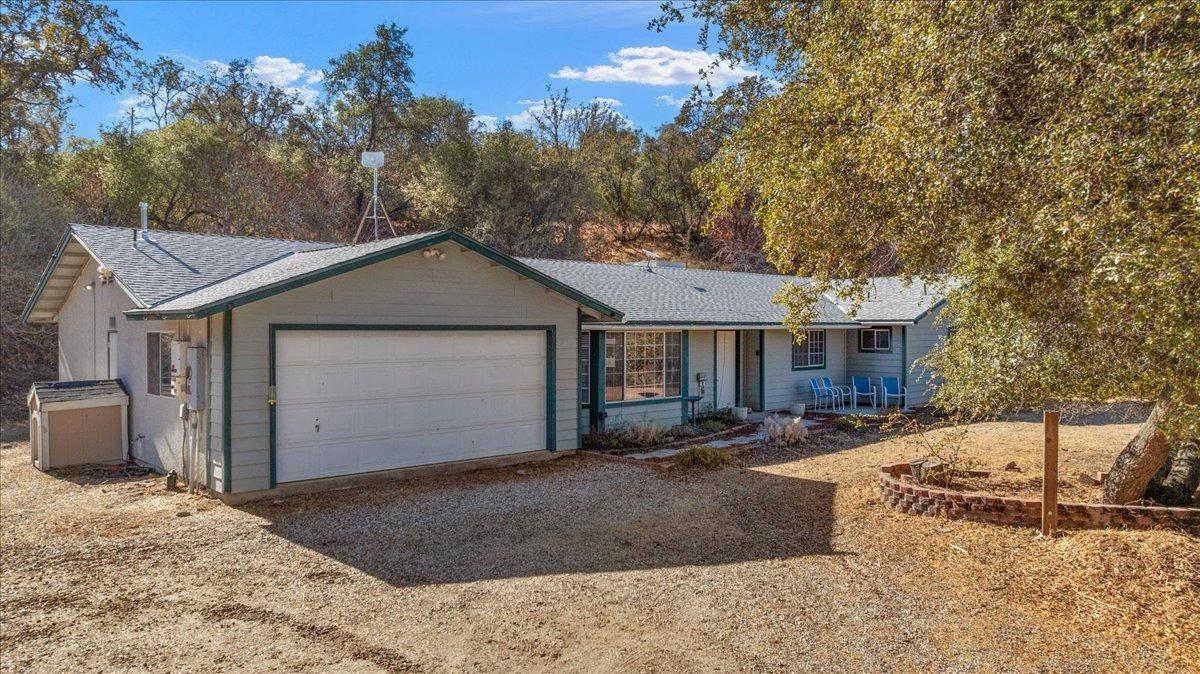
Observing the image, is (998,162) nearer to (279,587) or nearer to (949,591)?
(949,591)

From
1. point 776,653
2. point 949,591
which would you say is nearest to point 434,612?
point 776,653

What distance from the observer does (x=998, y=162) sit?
5539 millimetres

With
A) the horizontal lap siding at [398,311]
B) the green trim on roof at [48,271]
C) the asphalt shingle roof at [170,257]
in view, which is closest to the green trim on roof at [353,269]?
the horizontal lap siding at [398,311]

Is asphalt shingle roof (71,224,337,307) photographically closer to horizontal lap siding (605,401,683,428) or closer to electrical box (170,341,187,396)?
electrical box (170,341,187,396)

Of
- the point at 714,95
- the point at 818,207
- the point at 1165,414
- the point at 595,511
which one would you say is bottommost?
the point at 595,511

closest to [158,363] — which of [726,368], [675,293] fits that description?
[675,293]

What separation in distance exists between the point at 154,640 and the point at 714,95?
7.80 m

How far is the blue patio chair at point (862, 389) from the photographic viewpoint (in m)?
18.8

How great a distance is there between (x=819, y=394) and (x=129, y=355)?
48.2ft

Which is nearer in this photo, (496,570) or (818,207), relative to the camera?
(496,570)

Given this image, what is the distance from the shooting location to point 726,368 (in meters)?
16.9

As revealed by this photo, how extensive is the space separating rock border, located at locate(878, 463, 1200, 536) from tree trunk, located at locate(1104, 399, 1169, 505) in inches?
17.4

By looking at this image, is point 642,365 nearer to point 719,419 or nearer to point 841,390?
point 719,419

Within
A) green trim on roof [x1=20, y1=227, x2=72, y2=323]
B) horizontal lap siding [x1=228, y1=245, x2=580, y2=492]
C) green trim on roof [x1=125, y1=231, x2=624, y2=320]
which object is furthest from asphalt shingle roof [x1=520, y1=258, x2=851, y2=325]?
green trim on roof [x1=20, y1=227, x2=72, y2=323]
